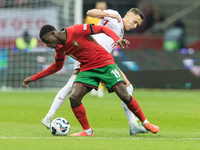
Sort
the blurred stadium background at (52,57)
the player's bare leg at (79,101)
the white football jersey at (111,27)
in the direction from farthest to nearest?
the blurred stadium background at (52,57)
the white football jersey at (111,27)
the player's bare leg at (79,101)

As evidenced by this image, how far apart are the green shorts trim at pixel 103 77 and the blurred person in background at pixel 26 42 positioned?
39.8ft

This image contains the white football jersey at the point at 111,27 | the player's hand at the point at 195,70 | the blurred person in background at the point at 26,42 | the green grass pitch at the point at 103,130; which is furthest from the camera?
the blurred person in background at the point at 26,42

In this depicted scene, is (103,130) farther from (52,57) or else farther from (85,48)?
(52,57)

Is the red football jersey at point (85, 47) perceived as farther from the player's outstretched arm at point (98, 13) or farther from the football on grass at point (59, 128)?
the football on grass at point (59, 128)

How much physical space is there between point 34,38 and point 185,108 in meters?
8.45

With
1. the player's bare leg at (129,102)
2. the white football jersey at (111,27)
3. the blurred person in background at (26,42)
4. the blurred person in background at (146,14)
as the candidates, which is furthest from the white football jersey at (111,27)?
the blurred person in background at (146,14)

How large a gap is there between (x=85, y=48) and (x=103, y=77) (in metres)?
0.45

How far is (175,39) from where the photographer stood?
22.3m

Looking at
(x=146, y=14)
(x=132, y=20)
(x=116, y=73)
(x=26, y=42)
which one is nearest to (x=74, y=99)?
(x=116, y=73)

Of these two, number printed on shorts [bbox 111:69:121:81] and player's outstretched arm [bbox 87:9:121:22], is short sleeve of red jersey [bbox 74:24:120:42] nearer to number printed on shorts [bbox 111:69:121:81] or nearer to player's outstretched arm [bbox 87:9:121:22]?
player's outstretched arm [bbox 87:9:121:22]

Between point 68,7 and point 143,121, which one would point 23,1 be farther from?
point 143,121

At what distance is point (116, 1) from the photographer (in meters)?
23.4

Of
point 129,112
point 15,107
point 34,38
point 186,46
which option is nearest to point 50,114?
point 129,112

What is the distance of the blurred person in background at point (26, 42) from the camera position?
18.4 m
